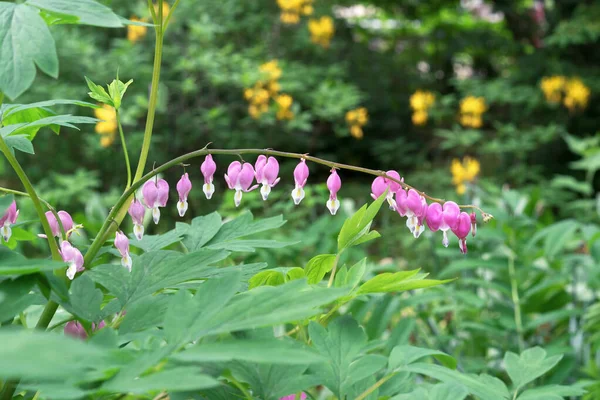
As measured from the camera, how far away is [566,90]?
5535 mm

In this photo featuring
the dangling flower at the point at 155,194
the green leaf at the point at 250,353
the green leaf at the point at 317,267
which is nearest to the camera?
the green leaf at the point at 250,353

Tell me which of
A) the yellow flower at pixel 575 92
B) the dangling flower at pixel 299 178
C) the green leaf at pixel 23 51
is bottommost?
the yellow flower at pixel 575 92

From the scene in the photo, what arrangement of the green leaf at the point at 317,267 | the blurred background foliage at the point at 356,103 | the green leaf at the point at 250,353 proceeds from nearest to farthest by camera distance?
1. the green leaf at the point at 250,353
2. the green leaf at the point at 317,267
3. the blurred background foliage at the point at 356,103

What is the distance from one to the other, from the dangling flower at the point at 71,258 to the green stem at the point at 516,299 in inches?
53.3

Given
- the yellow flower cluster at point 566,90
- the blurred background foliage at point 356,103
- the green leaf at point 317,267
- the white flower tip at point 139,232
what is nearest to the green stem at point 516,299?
the blurred background foliage at point 356,103

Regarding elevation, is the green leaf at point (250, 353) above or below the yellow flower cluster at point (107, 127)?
above

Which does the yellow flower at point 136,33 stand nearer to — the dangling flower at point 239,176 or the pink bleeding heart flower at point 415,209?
the dangling flower at point 239,176

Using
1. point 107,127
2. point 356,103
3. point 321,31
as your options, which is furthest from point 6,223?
point 321,31

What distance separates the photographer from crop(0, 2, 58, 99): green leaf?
57 centimetres

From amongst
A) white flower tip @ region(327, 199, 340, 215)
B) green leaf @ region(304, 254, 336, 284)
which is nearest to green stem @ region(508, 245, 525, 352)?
white flower tip @ region(327, 199, 340, 215)

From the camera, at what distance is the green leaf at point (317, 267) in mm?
809

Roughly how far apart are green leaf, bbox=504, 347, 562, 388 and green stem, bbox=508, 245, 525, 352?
0.96m

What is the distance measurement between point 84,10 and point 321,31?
5093mm

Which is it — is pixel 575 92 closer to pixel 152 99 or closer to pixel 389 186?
pixel 389 186
